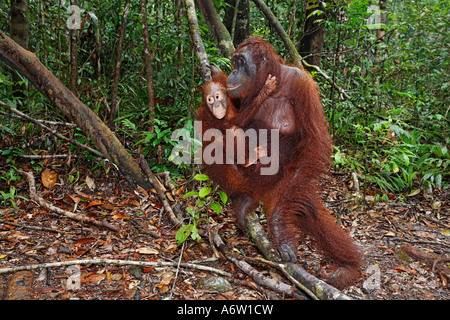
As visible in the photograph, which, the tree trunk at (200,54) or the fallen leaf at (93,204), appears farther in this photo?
the fallen leaf at (93,204)

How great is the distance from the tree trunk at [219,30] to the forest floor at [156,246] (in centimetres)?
126

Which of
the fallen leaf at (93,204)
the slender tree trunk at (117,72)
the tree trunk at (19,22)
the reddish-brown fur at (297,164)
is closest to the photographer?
the reddish-brown fur at (297,164)

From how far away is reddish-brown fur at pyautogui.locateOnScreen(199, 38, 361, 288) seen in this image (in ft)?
7.36

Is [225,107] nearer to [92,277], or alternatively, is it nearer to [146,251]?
[146,251]

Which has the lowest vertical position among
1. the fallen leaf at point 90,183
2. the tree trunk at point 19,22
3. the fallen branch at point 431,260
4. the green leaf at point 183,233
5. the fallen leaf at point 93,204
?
the fallen branch at point 431,260

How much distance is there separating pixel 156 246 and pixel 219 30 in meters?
1.94

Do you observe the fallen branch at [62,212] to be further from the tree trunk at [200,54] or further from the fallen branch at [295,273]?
the tree trunk at [200,54]

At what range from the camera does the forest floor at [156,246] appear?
203cm

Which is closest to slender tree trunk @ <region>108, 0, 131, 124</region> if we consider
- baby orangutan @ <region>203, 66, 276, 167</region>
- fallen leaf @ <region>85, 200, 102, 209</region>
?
fallen leaf @ <region>85, 200, 102, 209</region>

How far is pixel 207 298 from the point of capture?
1981 mm

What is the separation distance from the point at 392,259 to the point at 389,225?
573mm

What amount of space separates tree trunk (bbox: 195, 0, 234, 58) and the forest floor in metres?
1.26

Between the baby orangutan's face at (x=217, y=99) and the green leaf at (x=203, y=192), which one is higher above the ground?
the baby orangutan's face at (x=217, y=99)

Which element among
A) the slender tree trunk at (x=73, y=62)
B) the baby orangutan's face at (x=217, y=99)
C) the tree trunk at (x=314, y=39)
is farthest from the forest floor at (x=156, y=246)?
the tree trunk at (x=314, y=39)
